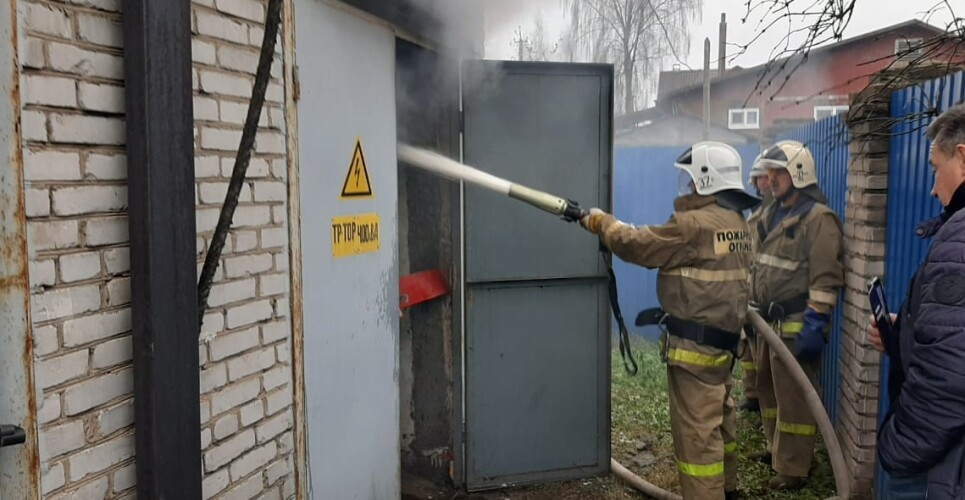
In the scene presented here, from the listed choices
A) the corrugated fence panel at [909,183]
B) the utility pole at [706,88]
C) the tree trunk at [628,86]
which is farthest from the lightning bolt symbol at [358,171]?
the tree trunk at [628,86]

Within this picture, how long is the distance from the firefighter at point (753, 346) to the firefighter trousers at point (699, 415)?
1383 millimetres

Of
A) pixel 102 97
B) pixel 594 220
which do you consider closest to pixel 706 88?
pixel 594 220

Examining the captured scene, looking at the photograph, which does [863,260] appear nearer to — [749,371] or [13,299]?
[749,371]

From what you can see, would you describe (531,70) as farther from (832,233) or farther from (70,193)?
(70,193)

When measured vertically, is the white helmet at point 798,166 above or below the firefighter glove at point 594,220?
above

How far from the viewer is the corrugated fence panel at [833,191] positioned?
5.31 metres

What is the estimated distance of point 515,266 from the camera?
4.61 meters

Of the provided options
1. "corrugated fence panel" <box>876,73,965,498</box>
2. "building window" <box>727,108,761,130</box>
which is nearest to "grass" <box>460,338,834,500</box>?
"corrugated fence panel" <box>876,73,965,498</box>

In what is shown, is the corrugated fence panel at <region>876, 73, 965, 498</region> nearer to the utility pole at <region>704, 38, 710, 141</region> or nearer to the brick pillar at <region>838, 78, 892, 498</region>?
the brick pillar at <region>838, 78, 892, 498</region>

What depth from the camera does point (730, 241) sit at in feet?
13.6

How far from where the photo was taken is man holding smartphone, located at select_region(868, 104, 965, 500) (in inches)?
90.4

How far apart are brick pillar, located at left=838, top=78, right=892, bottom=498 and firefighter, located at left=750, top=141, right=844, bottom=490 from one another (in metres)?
0.15

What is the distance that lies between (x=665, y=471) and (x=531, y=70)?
2.81 metres

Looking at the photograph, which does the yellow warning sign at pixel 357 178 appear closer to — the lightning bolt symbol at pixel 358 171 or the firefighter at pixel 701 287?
the lightning bolt symbol at pixel 358 171
